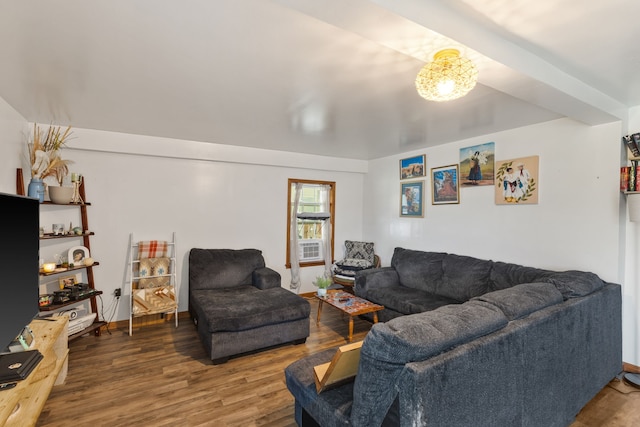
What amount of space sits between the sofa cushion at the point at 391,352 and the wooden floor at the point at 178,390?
1.07m

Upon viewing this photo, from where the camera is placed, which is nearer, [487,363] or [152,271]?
[487,363]

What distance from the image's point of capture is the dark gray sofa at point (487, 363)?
3.99 feet

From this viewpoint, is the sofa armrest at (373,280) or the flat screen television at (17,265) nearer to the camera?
the flat screen television at (17,265)

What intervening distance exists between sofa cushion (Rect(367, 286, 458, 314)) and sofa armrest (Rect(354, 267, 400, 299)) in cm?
9

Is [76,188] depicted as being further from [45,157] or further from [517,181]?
[517,181]

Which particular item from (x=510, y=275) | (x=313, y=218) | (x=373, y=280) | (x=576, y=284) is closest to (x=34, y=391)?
(x=373, y=280)

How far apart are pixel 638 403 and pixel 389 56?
3.16 metres

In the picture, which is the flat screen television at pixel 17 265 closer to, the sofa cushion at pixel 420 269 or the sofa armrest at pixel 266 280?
the sofa armrest at pixel 266 280

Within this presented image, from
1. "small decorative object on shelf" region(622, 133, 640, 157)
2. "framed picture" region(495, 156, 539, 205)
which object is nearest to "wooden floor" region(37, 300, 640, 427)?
"framed picture" region(495, 156, 539, 205)

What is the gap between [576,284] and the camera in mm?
2203

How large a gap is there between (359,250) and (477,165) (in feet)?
7.48

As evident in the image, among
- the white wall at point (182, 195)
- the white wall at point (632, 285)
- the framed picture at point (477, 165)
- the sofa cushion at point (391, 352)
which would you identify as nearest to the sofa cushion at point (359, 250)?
the white wall at point (182, 195)

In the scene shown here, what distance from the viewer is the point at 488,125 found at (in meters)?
3.26

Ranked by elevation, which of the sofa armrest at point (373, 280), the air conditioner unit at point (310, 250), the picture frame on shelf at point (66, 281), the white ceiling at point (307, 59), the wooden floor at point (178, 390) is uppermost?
the white ceiling at point (307, 59)
